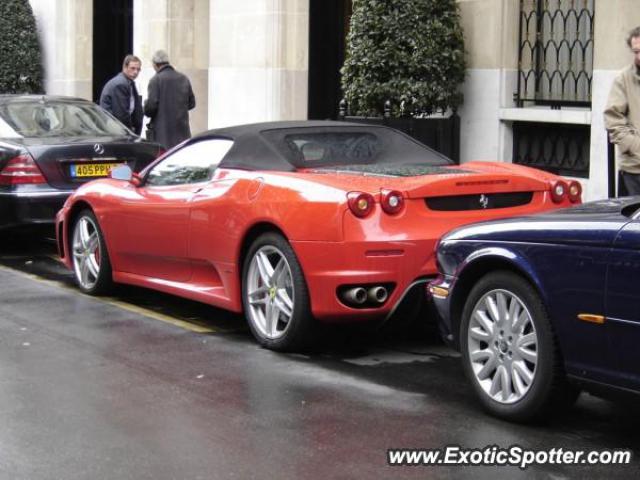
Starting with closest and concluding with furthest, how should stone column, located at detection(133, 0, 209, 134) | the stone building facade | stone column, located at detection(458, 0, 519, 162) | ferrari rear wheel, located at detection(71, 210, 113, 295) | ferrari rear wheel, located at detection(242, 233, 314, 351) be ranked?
ferrari rear wheel, located at detection(242, 233, 314, 351), ferrari rear wheel, located at detection(71, 210, 113, 295), the stone building facade, stone column, located at detection(458, 0, 519, 162), stone column, located at detection(133, 0, 209, 134)

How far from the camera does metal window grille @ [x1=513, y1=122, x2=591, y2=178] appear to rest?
46.6 ft

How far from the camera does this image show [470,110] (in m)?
15.4

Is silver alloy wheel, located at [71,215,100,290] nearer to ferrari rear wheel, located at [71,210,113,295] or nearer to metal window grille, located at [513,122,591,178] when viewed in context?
ferrari rear wheel, located at [71,210,113,295]

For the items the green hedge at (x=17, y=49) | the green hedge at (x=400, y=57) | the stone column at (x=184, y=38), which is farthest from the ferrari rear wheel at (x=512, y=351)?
the green hedge at (x=17, y=49)

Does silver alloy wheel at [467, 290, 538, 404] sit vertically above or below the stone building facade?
below

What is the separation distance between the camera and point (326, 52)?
19.3 metres

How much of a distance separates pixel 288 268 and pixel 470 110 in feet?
25.7

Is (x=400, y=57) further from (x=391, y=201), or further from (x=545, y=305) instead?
(x=545, y=305)

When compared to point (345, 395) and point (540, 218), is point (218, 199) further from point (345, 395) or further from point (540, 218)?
point (540, 218)

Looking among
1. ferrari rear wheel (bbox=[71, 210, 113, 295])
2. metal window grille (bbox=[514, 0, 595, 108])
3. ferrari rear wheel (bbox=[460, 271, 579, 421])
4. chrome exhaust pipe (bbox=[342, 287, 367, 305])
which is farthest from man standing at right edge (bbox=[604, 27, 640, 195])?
metal window grille (bbox=[514, 0, 595, 108])

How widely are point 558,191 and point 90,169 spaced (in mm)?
5773

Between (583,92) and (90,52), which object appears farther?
(90,52)

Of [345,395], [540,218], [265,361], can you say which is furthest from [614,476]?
[265,361]

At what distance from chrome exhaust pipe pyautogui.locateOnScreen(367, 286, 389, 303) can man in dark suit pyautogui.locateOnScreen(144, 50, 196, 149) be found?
8.63 meters
